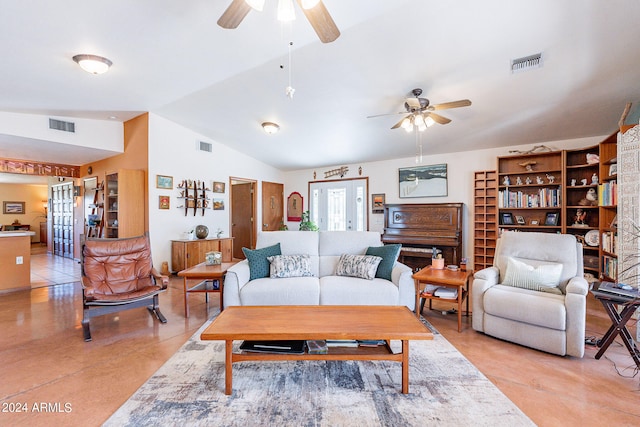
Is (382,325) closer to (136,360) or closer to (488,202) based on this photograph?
(136,360)

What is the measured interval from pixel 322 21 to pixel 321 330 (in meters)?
1.95

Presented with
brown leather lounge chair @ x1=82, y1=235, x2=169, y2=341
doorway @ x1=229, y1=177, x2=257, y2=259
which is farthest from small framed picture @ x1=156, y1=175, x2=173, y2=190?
brown leather lounge chair @ x1=82, y1=235, x2=169, y2=341

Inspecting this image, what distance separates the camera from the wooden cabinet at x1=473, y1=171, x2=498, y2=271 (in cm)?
519

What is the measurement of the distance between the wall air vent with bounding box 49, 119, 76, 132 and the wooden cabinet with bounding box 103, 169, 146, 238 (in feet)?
2.81

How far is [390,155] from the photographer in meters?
6.07

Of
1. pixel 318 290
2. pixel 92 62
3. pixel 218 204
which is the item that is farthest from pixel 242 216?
pixel 318 290

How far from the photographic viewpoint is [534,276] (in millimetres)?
2693

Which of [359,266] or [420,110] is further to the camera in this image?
[420,110]

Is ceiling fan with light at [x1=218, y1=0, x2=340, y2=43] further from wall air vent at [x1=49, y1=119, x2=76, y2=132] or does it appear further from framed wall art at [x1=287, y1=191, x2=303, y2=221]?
framed wall art at [x1=287, y1=191, x2=303, y2=221]

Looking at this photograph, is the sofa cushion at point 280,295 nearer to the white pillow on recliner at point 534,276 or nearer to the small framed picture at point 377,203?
the white pillow on recliner at point 534,276

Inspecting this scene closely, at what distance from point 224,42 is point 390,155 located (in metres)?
4.07

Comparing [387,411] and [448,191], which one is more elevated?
[448,191]

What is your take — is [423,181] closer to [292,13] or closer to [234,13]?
[292,13]

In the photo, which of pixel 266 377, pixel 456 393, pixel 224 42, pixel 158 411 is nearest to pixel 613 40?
pixel 456 393
